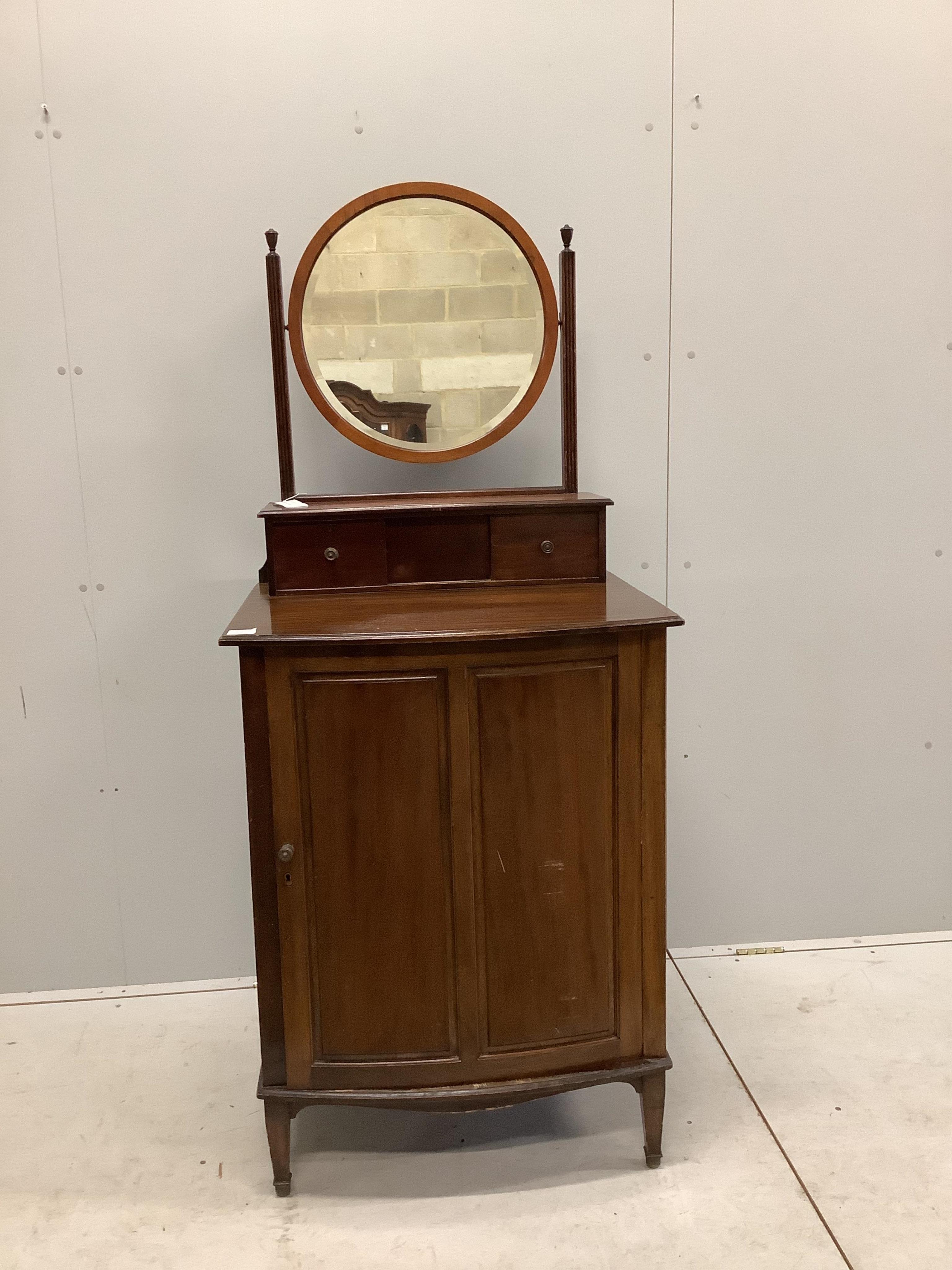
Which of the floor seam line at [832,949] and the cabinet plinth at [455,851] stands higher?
the cabinet plinth at [455,851]

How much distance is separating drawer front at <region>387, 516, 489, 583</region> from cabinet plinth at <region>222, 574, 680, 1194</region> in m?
0.23

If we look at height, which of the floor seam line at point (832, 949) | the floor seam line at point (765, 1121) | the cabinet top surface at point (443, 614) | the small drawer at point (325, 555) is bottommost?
the floor seam line at point (765, 1121)

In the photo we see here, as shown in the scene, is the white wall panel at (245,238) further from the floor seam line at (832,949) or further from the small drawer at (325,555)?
the floor seam line at (832,949)

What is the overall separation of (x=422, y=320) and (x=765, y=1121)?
1656 mm

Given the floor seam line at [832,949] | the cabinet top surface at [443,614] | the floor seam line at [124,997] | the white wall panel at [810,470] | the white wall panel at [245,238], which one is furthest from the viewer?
the floor seam line at [832,949]

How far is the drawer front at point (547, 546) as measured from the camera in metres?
2.02

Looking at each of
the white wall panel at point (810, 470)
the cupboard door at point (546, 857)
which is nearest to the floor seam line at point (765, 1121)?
the white wall panel at point (810, 470)

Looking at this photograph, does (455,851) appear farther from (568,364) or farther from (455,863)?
(568,364)

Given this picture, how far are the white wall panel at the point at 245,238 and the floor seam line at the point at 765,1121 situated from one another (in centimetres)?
95

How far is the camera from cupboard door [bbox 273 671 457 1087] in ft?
5.42

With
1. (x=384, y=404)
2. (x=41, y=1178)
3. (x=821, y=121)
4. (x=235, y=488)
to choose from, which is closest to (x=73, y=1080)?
(x=41, y=1178)

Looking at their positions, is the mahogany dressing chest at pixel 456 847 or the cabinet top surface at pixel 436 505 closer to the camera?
the mahogany dressing chest at pixel 456 847

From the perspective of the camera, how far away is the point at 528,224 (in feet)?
7.34

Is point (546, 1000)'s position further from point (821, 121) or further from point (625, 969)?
point (821, 121)
